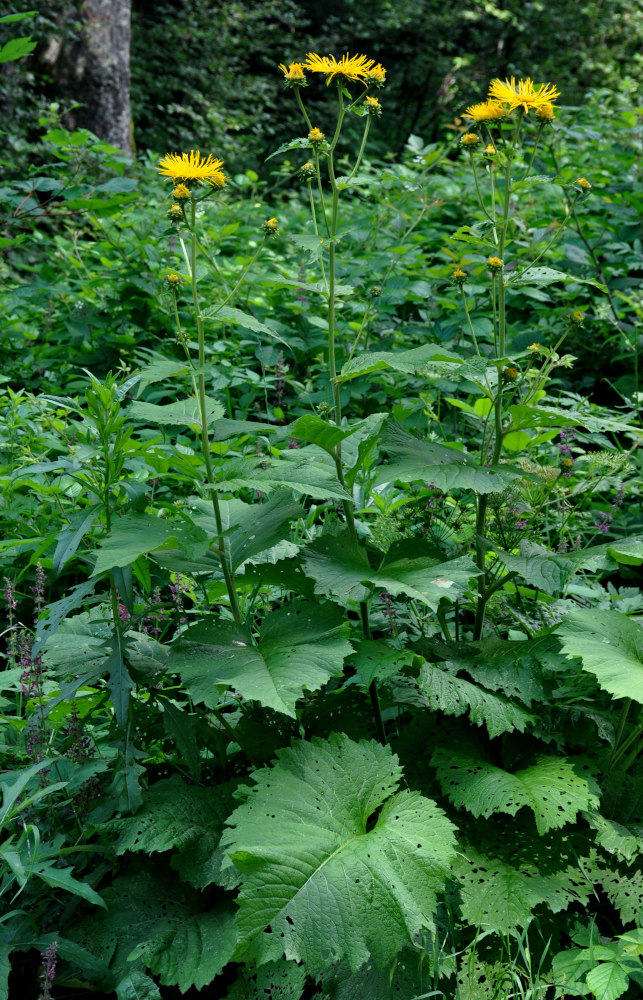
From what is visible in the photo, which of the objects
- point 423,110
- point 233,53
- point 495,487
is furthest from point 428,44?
point 495,487

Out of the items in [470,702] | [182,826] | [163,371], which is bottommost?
[182,826]

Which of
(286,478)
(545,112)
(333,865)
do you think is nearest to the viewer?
(333,865)

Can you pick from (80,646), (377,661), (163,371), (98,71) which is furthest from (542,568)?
(98,71)

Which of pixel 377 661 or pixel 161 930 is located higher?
pixel 377 661

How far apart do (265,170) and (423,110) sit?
3.55m

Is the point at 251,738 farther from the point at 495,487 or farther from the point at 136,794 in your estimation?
the point at 495,487

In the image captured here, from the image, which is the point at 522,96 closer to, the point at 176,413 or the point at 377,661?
the point at 176,413

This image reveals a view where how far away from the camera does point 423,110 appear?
520 inches

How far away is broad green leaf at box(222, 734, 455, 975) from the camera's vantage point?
4.21 feet

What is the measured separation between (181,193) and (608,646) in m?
1.23

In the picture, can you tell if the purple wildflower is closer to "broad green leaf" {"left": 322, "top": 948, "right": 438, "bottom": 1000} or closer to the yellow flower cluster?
"broad green leaf" {"left": 322, "top": 948, "right": 438, "bottom": 1000}

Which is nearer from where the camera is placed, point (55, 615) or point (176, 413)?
point (55, 615)

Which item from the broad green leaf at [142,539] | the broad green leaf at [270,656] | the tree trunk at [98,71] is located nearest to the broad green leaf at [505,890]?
the broad green leaf at [270,656]

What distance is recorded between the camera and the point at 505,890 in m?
1.54
